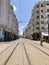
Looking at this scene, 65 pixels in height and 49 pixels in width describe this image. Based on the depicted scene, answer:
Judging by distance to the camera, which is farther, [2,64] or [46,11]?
[46,11]

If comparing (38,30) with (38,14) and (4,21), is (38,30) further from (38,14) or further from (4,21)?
(4,21)

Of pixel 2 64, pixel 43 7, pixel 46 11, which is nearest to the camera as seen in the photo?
pixel 2 64

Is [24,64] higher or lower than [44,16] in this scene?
lower

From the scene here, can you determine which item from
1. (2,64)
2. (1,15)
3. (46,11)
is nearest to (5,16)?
(1,15)

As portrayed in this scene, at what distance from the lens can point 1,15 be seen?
214 ft

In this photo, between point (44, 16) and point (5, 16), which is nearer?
point (5, 16)

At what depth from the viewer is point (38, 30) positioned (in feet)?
265

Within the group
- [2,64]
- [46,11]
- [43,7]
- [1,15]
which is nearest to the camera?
[2,64]

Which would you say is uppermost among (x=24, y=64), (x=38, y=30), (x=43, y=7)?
(x=43, y=7)

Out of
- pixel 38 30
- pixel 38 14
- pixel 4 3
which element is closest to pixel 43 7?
pixel 38 14

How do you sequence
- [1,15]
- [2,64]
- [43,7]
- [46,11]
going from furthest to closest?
[43,7], [46,11], [1,15], [2,64]

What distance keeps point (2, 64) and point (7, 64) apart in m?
0.26

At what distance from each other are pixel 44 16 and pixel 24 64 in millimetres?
69231

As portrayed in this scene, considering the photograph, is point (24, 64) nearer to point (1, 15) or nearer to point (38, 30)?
point (1, 15)
